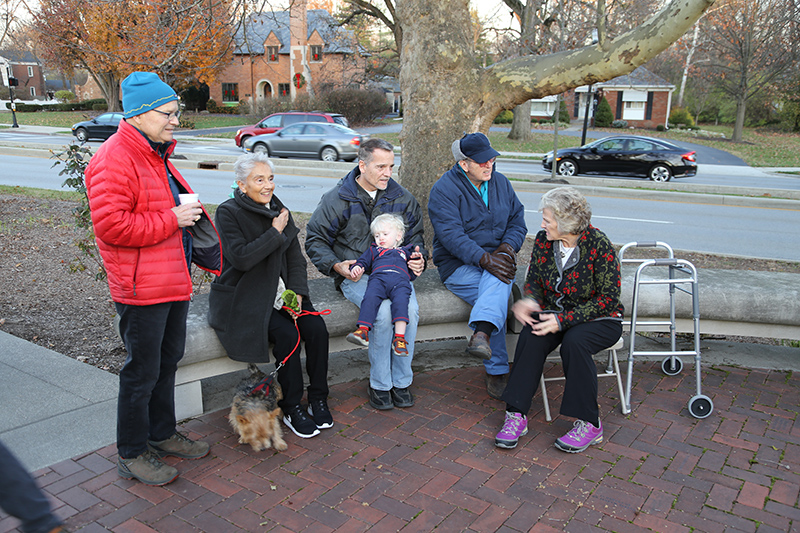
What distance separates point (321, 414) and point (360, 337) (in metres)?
0.54

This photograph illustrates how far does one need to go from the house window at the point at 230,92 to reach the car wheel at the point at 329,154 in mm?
38693

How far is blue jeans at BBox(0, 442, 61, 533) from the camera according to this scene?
223 cm

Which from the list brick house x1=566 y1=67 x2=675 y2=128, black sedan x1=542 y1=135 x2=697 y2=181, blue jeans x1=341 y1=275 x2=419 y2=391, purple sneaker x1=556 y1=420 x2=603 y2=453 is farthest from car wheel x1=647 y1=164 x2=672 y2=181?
brick house x1=566 y1=67 x2=675 y2=128

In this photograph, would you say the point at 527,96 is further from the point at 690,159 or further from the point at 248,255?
the point at 690,159

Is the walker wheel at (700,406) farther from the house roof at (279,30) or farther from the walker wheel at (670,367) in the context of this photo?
the house roof at (279,30)

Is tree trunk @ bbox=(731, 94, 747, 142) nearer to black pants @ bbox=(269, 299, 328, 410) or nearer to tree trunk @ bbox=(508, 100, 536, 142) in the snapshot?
tree trunk @ bbox=(508, 100, 536, 142)

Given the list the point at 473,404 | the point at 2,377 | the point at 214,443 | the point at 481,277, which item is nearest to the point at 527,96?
the point at 481,277

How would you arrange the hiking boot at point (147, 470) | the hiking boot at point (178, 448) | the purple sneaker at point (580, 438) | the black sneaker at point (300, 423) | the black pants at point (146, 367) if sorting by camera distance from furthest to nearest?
the black sneaker at point (300, 423), the purple sneaker at point (580, 438), the hiking boot at point (178, 448), the hiking boot at point (147, 470), the black pants at point (146, 367)

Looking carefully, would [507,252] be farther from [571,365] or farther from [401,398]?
[401,398]

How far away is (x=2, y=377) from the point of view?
440 cm

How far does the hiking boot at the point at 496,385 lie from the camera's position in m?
Answer: 4.32

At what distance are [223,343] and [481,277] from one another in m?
1.85

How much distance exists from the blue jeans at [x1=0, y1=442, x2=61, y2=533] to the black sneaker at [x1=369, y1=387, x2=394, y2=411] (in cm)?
213

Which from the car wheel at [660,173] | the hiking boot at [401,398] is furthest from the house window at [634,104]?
the hiking boot at [401,398]
